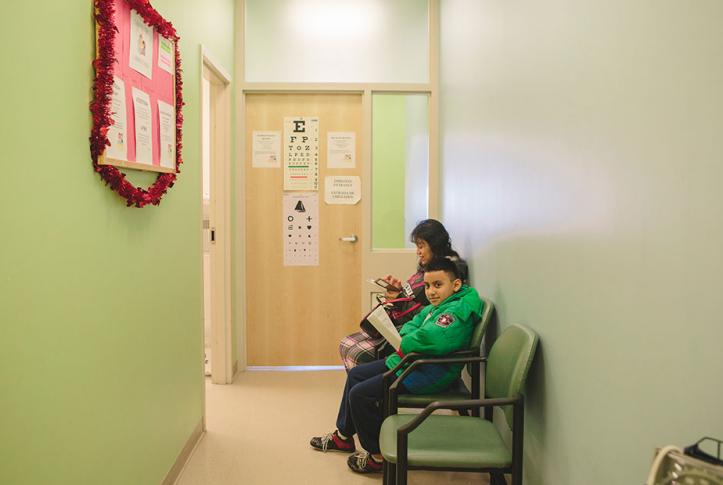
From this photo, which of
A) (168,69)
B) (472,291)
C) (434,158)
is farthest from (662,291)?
(434,158)

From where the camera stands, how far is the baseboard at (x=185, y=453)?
2.57m

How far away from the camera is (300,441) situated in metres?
3.09

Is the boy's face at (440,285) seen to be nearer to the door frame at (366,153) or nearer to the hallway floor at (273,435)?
the hallway floor at (273,435)

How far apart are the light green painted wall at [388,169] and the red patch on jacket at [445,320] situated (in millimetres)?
1777

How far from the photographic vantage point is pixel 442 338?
2475 millimetres

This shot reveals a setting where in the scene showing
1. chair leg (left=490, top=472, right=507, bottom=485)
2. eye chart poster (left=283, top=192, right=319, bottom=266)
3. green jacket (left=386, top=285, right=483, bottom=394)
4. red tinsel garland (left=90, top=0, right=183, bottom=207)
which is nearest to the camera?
red tinsel garland (left=90, top=0, right=183, bottom=207)

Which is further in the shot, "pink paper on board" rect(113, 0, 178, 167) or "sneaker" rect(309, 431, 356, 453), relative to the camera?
"sneaker" rect(309, 431, 356, 453)

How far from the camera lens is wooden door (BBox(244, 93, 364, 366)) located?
14.0ft

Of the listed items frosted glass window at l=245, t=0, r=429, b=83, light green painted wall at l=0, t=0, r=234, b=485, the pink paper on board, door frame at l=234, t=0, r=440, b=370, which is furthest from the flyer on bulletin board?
frosted glass window at l=245, t=0, r=429, b=83

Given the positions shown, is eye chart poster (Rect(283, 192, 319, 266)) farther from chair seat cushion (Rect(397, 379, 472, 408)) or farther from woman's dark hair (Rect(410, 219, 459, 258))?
chair seat cushion (Rect(397, 379, 472, 408))

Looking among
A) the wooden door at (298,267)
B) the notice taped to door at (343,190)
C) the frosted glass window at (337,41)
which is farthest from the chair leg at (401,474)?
the frosted glass window at (337,41)

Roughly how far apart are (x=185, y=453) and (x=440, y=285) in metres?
1.47

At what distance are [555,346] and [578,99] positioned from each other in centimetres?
78

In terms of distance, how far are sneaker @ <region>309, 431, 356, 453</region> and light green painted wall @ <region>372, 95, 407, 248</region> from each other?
5.50 ft
